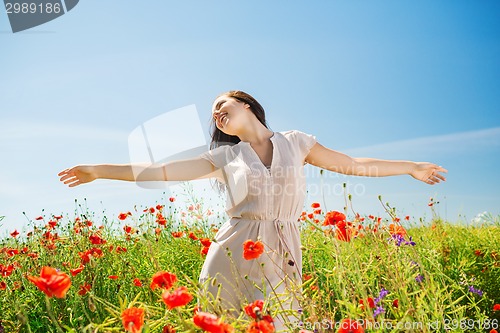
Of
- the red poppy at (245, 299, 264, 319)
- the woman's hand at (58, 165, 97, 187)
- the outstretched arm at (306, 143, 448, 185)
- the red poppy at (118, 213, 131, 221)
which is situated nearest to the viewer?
the red poppy at (245, 299, 264, 319)

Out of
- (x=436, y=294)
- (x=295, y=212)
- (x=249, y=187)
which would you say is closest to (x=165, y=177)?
(x=249, y=187)

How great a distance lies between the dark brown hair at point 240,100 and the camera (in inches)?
131

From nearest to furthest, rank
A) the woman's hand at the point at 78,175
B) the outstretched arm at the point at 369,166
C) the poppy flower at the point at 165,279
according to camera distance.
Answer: the poppy flower at the point at 165,279 → the woman's hand at the point at 78,175 → the outstretched arm at the point at 369,166

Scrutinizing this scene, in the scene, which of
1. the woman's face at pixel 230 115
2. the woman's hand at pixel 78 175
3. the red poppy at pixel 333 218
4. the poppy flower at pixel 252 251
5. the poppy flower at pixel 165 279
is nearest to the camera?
the poppy flower at pixel 165 279

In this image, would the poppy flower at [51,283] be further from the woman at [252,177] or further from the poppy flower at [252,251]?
the woman at [252,177]

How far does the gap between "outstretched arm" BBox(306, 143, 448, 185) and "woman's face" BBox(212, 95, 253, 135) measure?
0.53 meters

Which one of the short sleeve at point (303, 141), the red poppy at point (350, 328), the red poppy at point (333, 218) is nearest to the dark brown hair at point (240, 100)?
the short sleeve at point (303, 141)

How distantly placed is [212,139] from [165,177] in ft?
1.97

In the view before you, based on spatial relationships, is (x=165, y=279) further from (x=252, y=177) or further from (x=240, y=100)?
(x=240, y=100)

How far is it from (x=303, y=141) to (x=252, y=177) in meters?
0.56

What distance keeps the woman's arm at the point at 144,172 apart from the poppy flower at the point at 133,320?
1.58 m

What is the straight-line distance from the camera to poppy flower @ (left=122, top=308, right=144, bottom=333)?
1335mm

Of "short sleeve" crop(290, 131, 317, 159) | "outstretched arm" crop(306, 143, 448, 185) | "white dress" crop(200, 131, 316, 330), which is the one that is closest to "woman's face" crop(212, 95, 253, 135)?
"white dress" crop(200, 131, 316, 330)

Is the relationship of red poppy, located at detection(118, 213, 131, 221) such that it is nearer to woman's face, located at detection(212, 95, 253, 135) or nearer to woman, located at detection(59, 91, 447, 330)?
woman, located at detection(59, 91, 447, 330)
